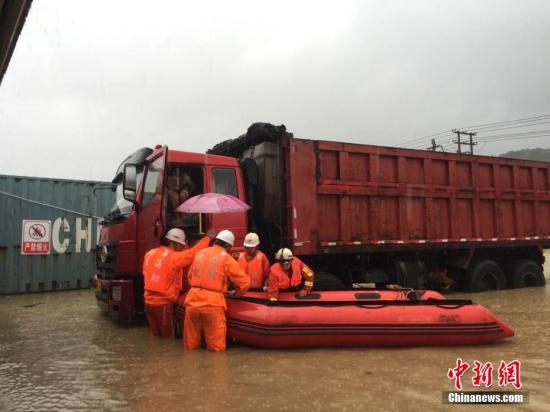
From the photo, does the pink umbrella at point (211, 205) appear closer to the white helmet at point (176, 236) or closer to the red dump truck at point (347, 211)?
the white helmet at point (176, 236)

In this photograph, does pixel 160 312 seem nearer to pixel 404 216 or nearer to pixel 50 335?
pixel 50 335

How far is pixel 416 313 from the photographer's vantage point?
17.7 feet

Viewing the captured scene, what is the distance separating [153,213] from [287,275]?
201 cm

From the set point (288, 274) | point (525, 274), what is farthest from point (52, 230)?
point (525, 274)

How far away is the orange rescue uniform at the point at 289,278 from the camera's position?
233 inches

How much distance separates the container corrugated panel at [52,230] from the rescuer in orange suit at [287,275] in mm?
6803

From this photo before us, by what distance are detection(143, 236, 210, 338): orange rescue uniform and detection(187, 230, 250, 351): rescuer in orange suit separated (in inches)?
19.2

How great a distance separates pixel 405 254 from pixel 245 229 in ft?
11.6

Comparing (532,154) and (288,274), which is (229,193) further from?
(532,154)

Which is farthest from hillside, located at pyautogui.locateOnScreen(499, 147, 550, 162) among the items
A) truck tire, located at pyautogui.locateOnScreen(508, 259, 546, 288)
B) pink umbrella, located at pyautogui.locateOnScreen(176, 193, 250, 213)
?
pink umbrella, located at pyautogui.locateOnScreen(176, 193, 250, 213)

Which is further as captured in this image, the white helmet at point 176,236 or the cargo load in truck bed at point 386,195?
the cargo load in truck bed at point 386,195

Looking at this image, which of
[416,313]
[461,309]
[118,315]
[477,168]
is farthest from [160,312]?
[477,168]

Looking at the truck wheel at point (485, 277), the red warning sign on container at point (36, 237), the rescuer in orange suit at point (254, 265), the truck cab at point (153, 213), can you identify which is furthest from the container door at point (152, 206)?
the truck wheel at point (485, 277)

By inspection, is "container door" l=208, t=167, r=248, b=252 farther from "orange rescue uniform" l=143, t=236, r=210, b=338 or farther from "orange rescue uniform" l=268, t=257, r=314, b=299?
"orange rescue uniform" l=268, t=257, r=314, b=299
